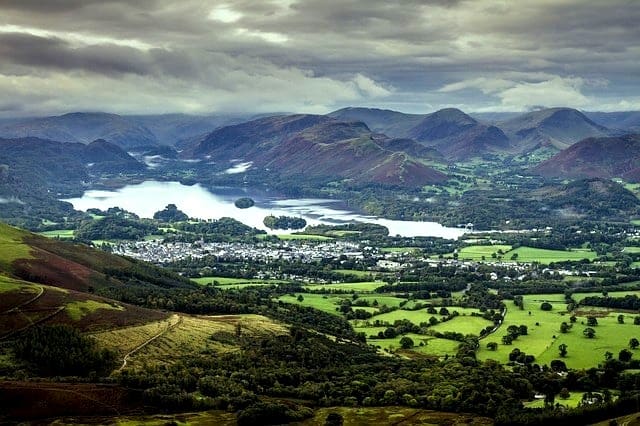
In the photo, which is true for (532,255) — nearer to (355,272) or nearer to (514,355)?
(355,272)

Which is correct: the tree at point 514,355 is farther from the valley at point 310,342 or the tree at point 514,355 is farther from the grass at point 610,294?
the grass at point 610,294

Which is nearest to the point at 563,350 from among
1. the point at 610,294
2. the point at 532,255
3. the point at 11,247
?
the point at 610,294

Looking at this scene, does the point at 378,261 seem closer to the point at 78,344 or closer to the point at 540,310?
the point at 540,310

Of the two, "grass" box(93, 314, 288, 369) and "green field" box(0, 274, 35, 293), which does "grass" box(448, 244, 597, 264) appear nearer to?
"grass" box(93, 314, 288, 369)

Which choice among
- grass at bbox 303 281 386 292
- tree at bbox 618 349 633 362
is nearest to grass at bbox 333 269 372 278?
grass at bbox 303 281 386 292

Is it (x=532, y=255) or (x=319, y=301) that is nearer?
(x=319, y=301)

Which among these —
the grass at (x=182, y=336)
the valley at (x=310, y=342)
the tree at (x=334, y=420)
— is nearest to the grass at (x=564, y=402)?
the valley at (x=310, y=342)
